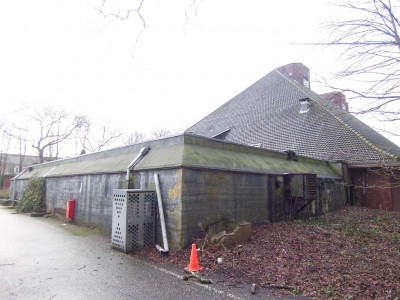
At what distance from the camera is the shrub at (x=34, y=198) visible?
14.0 metres

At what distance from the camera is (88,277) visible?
15.3 ft

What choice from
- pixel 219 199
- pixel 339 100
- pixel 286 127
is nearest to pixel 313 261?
pixel 219 199

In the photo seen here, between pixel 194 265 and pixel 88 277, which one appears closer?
pixel 88 277

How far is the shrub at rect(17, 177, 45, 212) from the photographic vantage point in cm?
1401

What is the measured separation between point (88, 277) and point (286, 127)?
1574cm

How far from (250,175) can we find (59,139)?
1369 inches

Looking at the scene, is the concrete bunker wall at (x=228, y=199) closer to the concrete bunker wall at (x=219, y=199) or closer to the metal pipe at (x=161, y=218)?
the concrete bunker wall at (x=219, y=199)

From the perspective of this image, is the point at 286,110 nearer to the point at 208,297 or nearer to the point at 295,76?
the point at 295,76

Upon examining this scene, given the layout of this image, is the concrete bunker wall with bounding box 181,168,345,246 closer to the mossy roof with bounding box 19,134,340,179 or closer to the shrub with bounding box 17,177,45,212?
the mossy roof with bounding box 19,134,340,179

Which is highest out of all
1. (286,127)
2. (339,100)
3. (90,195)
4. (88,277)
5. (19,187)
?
(286,127)

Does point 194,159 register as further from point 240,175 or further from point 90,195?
point 90,195

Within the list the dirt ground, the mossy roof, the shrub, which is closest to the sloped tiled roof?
the mossy roof

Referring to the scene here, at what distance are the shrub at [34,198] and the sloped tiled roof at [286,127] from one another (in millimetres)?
12976

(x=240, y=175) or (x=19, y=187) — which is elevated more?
(x=240, y=175)
